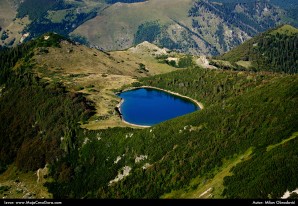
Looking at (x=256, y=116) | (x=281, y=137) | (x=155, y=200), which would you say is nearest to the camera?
(x=281, y=137)

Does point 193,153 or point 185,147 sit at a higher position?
point 193,153

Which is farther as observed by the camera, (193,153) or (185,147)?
(185,147)

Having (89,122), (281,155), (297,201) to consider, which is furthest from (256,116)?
(89,122)

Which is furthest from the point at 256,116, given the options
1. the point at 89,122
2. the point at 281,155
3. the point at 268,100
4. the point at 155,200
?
the point at 89,122

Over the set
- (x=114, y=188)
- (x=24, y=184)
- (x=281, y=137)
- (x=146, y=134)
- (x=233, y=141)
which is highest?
(x=281, y=137)

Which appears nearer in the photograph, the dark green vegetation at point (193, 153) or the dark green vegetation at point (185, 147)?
the dark green vegetation at point (193, 153)

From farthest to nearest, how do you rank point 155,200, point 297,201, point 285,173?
point 155,200
point 285,173
point 297,201

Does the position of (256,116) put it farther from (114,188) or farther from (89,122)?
(89,122)

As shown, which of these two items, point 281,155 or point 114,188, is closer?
point 281,155

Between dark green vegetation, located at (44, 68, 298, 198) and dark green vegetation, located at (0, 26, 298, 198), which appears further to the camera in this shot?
dark green vegetation, located at (44, 68, 298, 198)

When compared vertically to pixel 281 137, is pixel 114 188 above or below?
below
